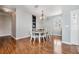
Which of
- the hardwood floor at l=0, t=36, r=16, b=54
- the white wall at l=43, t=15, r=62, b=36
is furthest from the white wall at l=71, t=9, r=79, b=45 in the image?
the white wall at l=43, t=15, r=62, b=36

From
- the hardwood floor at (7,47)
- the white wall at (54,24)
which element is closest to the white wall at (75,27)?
the hardwood floor at (7,47)

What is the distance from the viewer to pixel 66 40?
6051 millimetres

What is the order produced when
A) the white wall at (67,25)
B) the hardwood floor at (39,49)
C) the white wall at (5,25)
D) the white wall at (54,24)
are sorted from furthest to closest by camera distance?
1. the white wall at (54,24)
2. the white wall at (5,25)
3. the white wall at (67,25)
4. the hardwood floor at (39,49)

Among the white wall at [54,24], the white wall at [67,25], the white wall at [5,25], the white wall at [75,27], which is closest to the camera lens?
the white wall at [75,27]

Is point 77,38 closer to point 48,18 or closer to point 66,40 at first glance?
point 66,40

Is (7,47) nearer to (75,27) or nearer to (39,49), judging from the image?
(39,49)

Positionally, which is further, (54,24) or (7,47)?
(54,24)

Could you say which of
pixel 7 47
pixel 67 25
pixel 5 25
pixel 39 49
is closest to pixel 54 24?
pixel 67 25

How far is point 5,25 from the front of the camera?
1066 centimetres

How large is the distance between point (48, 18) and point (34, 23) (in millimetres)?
2017

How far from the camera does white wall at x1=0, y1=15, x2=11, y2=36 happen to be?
33.8 feet

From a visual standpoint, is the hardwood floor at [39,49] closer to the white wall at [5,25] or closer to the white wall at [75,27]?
the white wall at [75,27]

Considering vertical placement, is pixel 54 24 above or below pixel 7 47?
above

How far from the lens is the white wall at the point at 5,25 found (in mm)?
10297
